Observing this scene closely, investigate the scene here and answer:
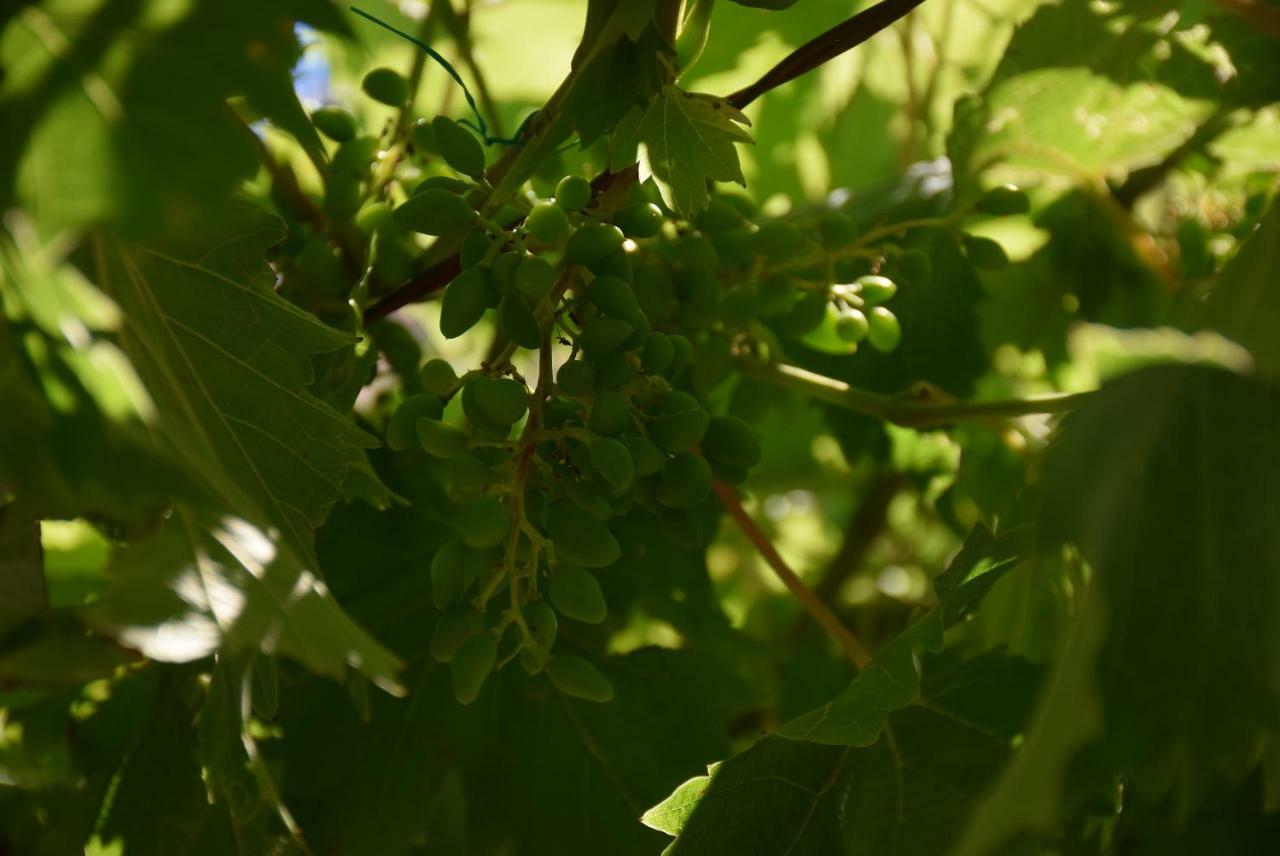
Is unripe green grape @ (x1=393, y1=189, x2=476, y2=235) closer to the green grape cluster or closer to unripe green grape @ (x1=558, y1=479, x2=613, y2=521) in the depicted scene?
the green grape cluster

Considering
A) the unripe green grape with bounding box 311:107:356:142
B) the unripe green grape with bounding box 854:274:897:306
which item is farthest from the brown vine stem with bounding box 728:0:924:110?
the unripe green grape with bounding box 311:107:356:142

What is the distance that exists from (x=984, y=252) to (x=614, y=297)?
1.37 ft

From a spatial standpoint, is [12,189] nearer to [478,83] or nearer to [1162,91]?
[478,83]

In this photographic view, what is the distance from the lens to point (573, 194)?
71 cm

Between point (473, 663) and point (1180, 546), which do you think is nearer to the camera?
point (1180, 546)

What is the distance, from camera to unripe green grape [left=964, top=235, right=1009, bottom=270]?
3.15 feet

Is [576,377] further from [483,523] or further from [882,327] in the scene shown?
[882,327]

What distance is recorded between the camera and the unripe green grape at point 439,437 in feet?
2.28

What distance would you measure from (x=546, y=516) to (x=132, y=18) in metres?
0.37

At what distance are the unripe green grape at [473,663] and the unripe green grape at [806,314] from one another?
15.3 inches

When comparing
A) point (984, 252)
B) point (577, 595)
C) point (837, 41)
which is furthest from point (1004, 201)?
point (577, 595)

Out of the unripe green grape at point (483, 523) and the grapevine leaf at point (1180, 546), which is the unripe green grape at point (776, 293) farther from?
the grapevine leaf at point (1180, 546)

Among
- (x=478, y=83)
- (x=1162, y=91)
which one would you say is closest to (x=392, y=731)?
(x=478, y=83)

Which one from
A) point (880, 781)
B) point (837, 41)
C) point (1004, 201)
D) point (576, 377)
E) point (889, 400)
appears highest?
point (837, 41)
